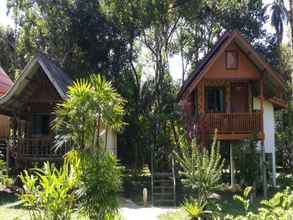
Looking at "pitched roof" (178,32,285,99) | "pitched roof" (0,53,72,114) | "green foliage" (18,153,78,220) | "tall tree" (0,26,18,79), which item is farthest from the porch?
"tall tree" (0,26,18,79)

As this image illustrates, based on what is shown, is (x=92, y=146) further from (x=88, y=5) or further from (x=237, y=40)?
(x=88, y=5)

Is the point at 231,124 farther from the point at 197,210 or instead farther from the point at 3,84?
the point at 3,84

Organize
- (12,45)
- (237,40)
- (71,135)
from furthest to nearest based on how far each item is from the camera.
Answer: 1. (12,45)
2. (237,40)
3. (71,135)

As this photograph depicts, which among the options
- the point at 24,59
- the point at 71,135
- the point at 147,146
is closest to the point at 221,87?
the point at 147,146

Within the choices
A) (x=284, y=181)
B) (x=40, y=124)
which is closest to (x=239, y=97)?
(x=284, y=181)

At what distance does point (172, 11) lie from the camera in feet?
83.0

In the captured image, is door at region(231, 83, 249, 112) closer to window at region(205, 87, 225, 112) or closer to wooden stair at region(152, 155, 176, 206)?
window at region(205, 87, 225, 112)

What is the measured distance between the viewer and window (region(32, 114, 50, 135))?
19.0 m

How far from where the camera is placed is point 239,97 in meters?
20.0

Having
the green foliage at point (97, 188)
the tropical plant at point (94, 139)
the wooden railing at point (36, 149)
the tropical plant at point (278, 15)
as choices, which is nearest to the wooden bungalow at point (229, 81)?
the wooden railing at point (36, 149)

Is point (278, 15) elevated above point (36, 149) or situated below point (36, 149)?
above

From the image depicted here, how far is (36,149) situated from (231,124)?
28.2 feet

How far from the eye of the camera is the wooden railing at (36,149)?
1633 centimetres

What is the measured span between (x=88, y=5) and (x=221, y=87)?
448 inches
